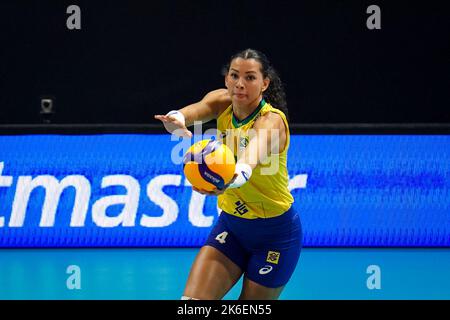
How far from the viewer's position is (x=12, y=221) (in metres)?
8.23

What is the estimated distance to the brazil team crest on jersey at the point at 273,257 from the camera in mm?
4980

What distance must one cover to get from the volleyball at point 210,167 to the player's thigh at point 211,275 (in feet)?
2.05

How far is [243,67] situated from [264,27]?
4.41 meters

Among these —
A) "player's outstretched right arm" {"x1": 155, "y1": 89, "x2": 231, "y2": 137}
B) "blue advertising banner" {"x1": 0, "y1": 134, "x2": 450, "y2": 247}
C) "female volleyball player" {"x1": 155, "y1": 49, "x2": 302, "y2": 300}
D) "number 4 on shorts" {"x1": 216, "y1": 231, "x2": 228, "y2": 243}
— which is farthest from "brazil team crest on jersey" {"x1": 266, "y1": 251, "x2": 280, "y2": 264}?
"blue advertising banner" {"x1": 0, "y1": 134, "x2": 450, "y2": 247}

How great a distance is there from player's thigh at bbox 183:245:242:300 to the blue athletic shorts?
0.05m

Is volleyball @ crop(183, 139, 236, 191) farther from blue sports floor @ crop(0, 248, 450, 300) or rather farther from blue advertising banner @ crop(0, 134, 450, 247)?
blue advertising banner @ crop(0, 134, 450, 247)

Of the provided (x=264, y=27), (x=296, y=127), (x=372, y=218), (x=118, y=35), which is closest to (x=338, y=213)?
(x=372, y=218)

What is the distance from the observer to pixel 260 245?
5.02 metres

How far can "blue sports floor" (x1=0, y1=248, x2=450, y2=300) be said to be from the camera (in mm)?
6863

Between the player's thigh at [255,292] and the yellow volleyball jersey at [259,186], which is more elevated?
the yellow volleyball jersey at [259,186]

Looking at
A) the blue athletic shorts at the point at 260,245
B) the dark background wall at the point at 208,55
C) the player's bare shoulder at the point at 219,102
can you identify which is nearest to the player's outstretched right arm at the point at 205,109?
the player's bare shoulder at the point at 219,102

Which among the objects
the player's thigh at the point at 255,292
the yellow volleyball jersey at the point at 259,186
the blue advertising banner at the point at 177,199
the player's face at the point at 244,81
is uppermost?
the player's face at the point at 244,81

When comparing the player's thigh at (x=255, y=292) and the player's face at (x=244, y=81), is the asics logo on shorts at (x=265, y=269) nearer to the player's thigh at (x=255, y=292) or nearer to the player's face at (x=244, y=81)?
the player's thigh at (x=255, y=292)
